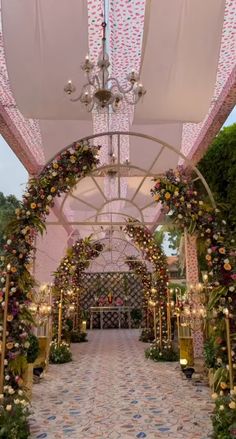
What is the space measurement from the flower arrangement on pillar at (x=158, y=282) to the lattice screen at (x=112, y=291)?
24.1ft

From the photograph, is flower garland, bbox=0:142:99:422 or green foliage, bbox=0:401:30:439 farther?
flower garland, bbox=0:142:99:422

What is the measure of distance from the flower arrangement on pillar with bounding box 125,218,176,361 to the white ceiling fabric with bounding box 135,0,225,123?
3868 millimetres

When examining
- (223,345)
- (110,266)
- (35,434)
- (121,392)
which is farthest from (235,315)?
(110,266)

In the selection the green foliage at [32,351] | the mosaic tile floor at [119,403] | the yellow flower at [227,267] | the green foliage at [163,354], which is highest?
the yellow flower at [227,267]

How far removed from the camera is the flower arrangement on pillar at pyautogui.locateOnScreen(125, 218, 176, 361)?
25.1 feet

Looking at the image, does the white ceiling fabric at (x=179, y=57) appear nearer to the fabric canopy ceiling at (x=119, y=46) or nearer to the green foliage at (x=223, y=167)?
the fabric canopy ceiling at (x=119, y=46)

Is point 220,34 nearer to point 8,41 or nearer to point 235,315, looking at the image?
point 8,41

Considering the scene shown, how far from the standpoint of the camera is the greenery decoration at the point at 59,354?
23.8 ft

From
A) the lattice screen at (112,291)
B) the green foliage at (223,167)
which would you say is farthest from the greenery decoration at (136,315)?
the green foliage at (223,167)

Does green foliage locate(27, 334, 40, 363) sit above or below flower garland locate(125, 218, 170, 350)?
below

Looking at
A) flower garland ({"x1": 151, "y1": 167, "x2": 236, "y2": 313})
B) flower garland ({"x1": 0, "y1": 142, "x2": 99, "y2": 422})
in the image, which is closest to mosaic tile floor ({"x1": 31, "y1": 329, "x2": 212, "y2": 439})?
flower garland ({"x1": 0, "y1": 142, "x2": 99, "y2": 422})

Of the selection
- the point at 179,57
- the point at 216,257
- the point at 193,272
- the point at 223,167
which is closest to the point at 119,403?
the point at 216,257

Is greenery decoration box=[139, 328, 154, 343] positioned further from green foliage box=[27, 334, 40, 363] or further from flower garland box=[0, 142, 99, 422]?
flower garland box=[0, 142, 99, 422]

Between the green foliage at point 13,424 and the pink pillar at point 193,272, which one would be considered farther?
the pink pillar at point 193,272
